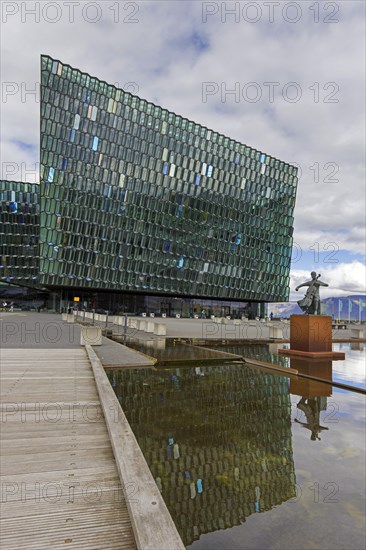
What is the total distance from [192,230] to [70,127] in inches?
1186

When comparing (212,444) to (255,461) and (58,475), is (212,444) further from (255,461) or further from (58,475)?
(58,475)

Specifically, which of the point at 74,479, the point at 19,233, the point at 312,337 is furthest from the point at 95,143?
the point at 74,479

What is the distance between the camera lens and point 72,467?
13.6ft

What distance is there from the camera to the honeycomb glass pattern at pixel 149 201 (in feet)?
210

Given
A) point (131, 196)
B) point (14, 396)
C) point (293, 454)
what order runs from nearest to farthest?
point (293, 454) < point (14, 396) < point (131, 196)

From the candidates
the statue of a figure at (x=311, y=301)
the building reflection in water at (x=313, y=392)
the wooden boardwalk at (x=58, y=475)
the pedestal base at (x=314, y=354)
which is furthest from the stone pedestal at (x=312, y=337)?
the wooden boardwalk at (x=58, y=475)

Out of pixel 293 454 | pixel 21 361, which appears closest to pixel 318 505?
pixel 293 454

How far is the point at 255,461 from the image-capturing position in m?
5.50

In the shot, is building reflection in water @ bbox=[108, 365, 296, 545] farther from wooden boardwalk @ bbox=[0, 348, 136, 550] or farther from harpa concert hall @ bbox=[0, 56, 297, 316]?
harpa concert hall @ bbox=[0, 56, 297, 316]

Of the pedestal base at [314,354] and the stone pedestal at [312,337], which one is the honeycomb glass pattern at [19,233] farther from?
the pedestal base at [314,354]

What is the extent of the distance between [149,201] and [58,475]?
70.8m

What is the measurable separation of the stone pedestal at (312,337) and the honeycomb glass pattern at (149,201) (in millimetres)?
53115

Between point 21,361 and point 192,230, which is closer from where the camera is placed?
point 21,361

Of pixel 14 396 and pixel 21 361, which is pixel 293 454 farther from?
pixel 21 361
